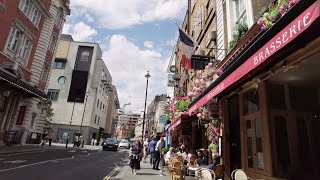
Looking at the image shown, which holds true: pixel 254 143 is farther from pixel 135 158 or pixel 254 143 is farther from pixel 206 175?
pixel 135 158

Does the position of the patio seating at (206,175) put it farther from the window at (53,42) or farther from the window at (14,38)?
the window at (53,42)

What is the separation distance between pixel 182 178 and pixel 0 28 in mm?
19324

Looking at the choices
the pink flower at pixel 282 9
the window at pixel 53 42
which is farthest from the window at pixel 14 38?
the pink flower at pixel 282 9

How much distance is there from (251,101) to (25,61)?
918 inches

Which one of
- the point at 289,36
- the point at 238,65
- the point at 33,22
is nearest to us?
the point at 289,36

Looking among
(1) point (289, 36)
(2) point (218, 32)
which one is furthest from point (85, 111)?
(1) point (289, 36)

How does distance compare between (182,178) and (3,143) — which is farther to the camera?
(3,143)

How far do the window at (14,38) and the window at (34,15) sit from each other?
8.20ft

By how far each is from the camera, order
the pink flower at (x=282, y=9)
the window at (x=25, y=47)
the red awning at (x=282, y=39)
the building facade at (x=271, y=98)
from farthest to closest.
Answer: the window at (x=25, y=47) < the pink flower at (x=282, y=9) < the building facade at (x=271, y=98) < the red awning at (x=282, y=39)

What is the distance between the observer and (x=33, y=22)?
26.2m

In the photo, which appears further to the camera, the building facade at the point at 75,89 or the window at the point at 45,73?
the building facade at the point at 75,89

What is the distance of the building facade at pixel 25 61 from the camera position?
70.0ft

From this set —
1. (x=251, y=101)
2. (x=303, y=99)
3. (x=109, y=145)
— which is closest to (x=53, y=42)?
(x=109, y=145)

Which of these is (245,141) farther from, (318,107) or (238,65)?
(238,65)
